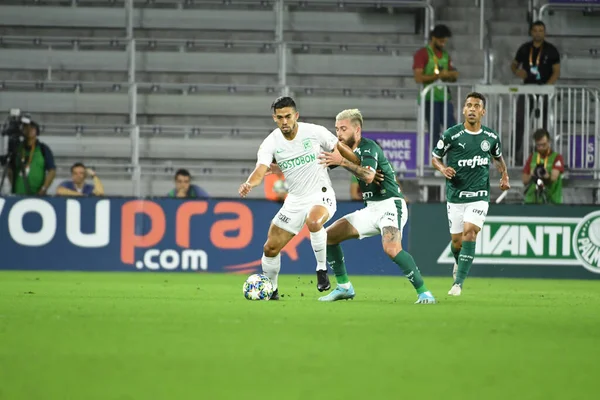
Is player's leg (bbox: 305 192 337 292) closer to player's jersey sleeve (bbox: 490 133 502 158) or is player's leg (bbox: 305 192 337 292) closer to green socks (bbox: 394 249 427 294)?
green socks (bbox: 394 249 427 294)

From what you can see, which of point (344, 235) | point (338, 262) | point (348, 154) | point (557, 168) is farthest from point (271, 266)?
point (557, 168)

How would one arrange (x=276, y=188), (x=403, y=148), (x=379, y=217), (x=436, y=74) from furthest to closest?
(x=403, y=148) → (x=436, y=74) → (x=276, y=188) → (x=379, y=217)

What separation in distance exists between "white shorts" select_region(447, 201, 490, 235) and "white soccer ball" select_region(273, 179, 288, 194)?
16.5 feet

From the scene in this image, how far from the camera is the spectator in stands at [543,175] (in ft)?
58.5

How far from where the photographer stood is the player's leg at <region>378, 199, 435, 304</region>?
35.3 feet

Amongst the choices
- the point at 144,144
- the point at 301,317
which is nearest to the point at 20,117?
the point at 144,144

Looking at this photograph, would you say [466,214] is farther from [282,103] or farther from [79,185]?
[79,185]

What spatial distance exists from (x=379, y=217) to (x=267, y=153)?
131 centimetres

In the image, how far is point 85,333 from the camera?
7.36 meters

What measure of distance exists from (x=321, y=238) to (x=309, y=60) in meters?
11.0

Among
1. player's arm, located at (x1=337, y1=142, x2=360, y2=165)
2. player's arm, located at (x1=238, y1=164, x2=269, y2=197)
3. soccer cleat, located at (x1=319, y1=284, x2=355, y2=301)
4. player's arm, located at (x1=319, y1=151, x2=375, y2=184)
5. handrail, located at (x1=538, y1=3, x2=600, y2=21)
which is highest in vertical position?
handrail, located at (x1=538, y1=3, x2=600, y2=21)

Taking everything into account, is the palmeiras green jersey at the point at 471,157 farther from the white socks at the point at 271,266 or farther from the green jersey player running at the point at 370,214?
the white socks at the point at 271,266

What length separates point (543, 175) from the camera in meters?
18.0

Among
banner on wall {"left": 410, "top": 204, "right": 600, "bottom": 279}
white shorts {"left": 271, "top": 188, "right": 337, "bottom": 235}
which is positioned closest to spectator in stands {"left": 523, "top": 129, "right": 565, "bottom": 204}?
banner on wall {"left": 410, "top": 204, "right": 600, "bottom": 279}
